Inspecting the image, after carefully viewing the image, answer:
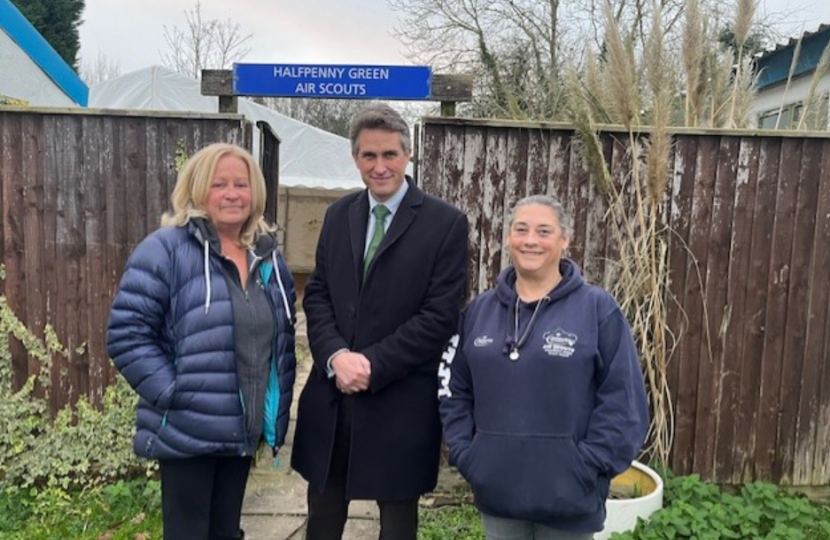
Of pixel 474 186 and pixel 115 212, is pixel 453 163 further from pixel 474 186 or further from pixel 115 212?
pixel 115 212

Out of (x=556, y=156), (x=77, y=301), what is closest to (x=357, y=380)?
(x=556, y=156)

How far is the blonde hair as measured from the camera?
1.95 m

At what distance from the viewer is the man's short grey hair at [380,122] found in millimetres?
1979

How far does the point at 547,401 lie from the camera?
1685mm

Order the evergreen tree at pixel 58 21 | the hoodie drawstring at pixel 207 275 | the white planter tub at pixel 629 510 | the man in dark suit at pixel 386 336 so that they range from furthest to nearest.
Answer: the evergreen tree at pixel 58 21, the white planter tub at pixel 629 510, the man in dark suit at pixel 386 336, the hoodie drawstring at pixel 207 275

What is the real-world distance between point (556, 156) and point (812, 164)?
131 cm

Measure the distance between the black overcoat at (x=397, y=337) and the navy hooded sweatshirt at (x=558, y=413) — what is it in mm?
264

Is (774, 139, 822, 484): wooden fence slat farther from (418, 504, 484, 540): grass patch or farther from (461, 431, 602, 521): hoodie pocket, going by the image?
(461, 431, 602, 521): hoodie pocket

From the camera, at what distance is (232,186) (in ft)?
6.45

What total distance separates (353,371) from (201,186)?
0.73 m

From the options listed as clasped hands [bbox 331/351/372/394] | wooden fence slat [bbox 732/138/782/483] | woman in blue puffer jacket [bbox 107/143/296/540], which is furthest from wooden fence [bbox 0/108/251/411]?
wooden fence slat [bbox 732/138/782/483]

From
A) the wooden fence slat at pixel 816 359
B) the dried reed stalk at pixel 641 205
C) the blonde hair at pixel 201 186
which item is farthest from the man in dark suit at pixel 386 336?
the wooden fence slat at pixel 816 359

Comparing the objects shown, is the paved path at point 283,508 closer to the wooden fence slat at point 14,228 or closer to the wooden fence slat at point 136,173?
the wooden fence slat at point 14,228

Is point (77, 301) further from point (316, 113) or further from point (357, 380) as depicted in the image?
point (316, 113)
